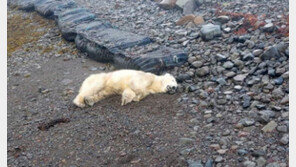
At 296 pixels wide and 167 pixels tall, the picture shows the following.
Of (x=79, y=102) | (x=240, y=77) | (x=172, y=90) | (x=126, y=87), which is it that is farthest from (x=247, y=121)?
(x=79, y=102)

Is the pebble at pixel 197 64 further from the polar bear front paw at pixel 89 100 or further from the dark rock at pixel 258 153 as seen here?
the dark rock at pixel 258 153

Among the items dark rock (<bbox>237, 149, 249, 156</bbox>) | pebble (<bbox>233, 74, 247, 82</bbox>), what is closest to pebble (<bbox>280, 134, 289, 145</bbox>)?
dark rock (<bbox>237, 149, 249, 156</bbox>)

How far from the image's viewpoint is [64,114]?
824 centimetres

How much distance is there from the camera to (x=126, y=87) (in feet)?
27.3

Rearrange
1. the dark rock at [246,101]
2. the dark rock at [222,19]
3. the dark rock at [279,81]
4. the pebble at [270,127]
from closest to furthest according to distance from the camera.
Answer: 1. the pebble at [270,127]
2. the dark rock at [246,101]
3. the dark rock at [279,81]
4. the dark rock at [222,19]

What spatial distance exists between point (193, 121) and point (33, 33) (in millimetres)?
10585

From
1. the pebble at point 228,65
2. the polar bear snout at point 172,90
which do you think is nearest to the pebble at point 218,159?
the polar bear snout at point 172,90

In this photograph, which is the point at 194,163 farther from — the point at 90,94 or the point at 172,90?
the point at 90,94

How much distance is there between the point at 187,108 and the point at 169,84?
3.30ft

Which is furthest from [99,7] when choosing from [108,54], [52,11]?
[108,54]

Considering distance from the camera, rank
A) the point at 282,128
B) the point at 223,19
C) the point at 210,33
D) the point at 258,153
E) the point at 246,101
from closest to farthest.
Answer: the point at 258,153 < the point at 282,128 < the point at 246,101 < the point at 210,33 < the point at 223,19

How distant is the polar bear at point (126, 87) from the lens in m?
8.14

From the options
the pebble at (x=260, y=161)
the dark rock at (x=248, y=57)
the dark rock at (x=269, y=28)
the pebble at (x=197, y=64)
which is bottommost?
the pebble at (x=260, y=161)

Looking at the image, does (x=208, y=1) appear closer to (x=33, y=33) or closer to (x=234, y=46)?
(x=234, y=46)
